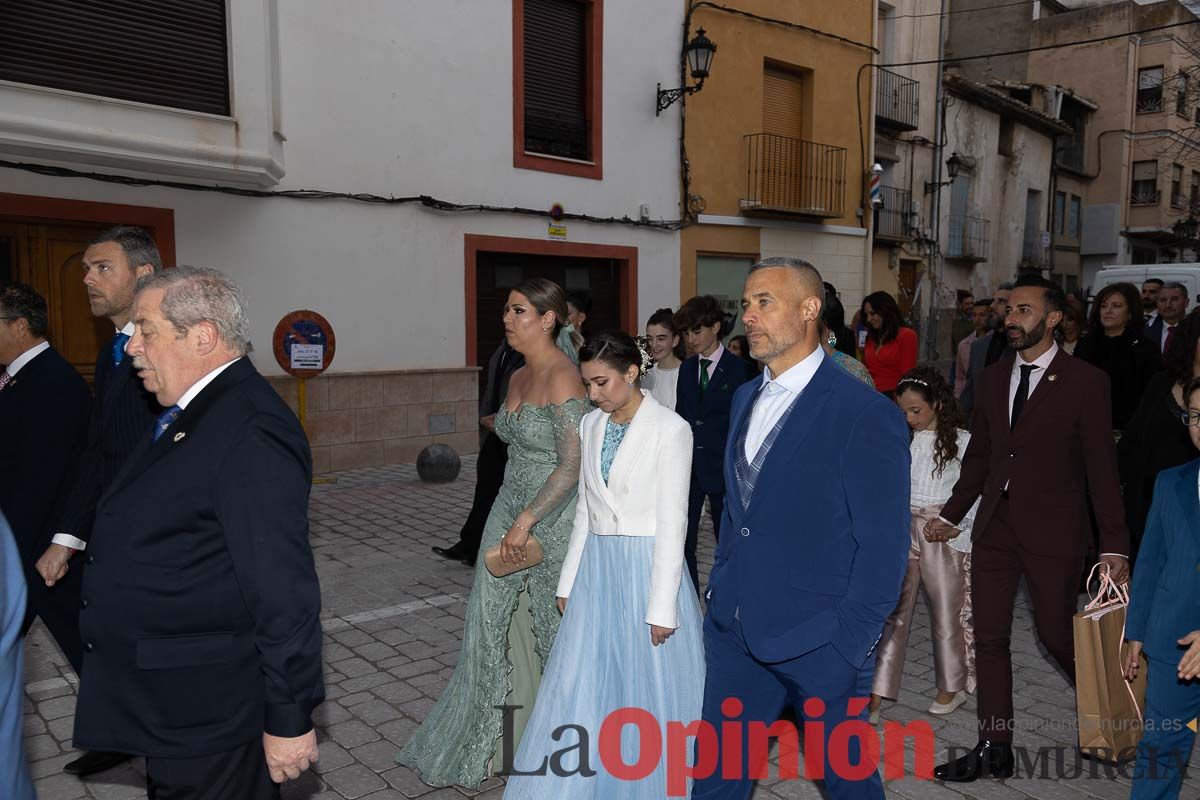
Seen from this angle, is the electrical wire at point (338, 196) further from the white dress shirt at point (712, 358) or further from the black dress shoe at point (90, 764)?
the black dress shoe at point (90, 764)

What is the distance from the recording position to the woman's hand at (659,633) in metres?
3.18

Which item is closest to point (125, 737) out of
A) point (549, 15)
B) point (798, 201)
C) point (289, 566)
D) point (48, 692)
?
point (289, 566)

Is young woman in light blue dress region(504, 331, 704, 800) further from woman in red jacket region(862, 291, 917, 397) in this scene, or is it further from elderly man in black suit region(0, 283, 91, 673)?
woman in red jacket region(862, 291, 917, 397)

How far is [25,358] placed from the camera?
3.95m

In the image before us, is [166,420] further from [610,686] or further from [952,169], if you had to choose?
[952,169]

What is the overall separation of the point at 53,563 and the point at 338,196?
7.71 meters

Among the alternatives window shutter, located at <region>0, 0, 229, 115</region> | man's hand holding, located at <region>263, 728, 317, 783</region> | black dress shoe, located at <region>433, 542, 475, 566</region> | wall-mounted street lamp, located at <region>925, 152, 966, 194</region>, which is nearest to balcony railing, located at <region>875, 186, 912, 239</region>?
wall-mounted street lamp, located at <region>925, 152, 966, 194</region>

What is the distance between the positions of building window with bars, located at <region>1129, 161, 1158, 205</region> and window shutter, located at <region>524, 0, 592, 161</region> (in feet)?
93.4

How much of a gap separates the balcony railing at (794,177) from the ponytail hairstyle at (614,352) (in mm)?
12212

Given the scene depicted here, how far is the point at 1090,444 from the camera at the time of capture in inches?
143

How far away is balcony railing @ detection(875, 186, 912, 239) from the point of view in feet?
66.1

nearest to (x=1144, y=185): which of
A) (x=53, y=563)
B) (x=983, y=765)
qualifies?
(x=983, y=765)

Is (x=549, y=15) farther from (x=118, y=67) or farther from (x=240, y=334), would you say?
(x=240, y=334)

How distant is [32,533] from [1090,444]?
4438 mm
